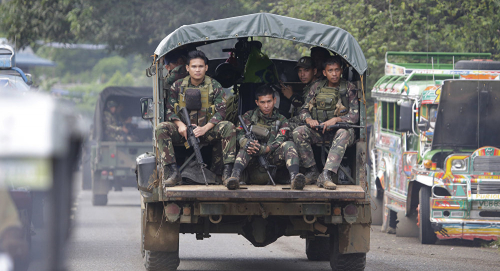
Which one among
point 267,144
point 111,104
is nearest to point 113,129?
point 111,104

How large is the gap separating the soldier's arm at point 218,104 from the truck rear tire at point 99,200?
12.6 m

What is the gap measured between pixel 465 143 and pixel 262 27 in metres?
5.02

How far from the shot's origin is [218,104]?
7871 mm

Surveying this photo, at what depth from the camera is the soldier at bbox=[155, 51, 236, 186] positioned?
7.41 m

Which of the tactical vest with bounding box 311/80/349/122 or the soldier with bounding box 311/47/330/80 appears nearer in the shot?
the tactical vest with bounding box 311/80/349/122

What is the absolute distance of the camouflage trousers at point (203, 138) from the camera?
24.3ft

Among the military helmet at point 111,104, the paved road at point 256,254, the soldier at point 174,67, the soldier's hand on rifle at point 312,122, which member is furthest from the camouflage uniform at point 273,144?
the military helmet at point 111,104

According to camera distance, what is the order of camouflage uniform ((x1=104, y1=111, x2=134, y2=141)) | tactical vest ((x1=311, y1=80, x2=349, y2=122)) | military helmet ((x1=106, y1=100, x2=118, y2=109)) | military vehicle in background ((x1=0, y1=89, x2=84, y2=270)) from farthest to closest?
military helmet ((x1=106, y1=100, x2=118, y2=109)) < camouflage uniform ((x1=104, y1=111, x2=134, y2=141)) < tactical vest ((x1=311, y1=80, x2=349, y2=122)) < military vehicle in background ((x1=0, y1=89, x2=84, y2=270))

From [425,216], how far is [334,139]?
13.9 ft

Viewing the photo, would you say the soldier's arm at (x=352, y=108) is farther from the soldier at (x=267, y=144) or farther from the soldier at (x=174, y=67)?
the soldier at (x=174, y=67)

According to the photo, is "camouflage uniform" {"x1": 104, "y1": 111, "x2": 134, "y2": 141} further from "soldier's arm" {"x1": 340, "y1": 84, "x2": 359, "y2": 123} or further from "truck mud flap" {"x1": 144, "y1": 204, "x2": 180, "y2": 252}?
"soldier's arm" {"x1": 340, "y1": 84, "x2": 359, "y2": 123}

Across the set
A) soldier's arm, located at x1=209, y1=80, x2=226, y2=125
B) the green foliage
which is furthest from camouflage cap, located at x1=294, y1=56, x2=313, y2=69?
the green foliage

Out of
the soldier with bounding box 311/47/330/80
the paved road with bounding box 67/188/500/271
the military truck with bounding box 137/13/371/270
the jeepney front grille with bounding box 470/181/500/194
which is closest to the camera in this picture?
the military truck with bounding box 137/13/371/270

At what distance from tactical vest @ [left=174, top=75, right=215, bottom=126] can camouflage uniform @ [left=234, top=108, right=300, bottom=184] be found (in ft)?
1.19
